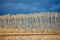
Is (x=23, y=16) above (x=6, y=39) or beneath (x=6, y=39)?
above

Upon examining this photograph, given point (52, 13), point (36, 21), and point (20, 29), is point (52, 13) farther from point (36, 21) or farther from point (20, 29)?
point (20, 29)

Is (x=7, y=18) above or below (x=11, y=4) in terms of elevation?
below

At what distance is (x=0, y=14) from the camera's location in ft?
6.36

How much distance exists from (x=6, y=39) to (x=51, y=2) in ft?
3.03

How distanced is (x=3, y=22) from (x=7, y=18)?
0.09 meters

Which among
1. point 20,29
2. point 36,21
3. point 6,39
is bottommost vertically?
point 6,39

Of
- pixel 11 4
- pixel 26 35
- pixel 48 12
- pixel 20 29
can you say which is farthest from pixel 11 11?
pixel 48 12

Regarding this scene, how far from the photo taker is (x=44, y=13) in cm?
192

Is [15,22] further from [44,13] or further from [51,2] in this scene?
[51,2]

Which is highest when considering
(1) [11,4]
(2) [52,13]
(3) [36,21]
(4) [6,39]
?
(1) [11,4]

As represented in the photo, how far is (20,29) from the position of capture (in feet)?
6.30

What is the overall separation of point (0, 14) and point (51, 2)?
0.83 meters

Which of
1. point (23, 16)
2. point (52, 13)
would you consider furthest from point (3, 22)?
point (52, 13)

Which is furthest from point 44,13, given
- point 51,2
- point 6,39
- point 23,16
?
point 6,39
